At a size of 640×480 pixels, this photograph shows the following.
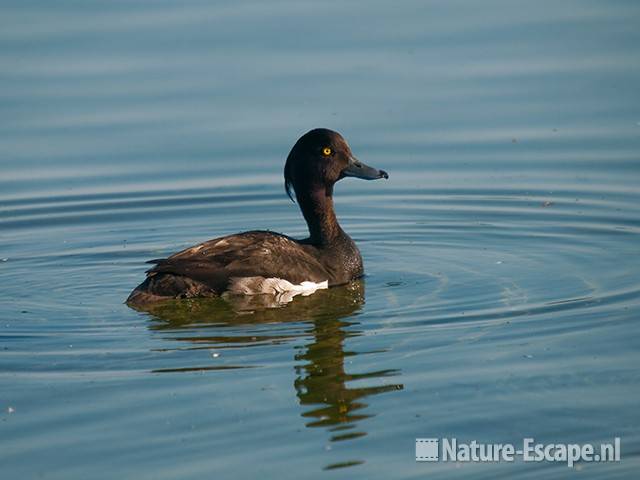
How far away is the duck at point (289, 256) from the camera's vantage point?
451 inches

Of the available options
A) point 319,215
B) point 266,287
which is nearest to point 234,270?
point 266,287

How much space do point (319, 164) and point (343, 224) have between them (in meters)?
1.59

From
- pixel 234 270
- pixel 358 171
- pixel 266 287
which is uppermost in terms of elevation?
pixel 358 171

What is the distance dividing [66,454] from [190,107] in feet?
30.8

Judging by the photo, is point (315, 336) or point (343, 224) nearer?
point (315, 336)

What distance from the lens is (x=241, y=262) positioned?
11656mm

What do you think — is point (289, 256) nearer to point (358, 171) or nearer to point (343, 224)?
point (358, 171)

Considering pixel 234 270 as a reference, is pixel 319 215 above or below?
above

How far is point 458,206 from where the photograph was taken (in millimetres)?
14211

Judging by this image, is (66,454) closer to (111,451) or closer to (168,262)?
(111,451)

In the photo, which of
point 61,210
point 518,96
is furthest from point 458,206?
point 61,210

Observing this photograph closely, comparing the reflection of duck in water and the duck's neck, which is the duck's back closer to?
the reflection of duck in water

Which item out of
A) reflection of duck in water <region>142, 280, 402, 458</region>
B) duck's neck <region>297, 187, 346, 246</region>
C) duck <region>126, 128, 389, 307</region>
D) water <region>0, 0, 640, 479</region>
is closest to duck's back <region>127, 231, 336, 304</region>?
duck <region>126, 128, 389, 307</region>

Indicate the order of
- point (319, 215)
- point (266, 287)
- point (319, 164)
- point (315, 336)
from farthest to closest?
point (319, 215) → point (319, 164) → point (266, 287) → point (315, 336)
